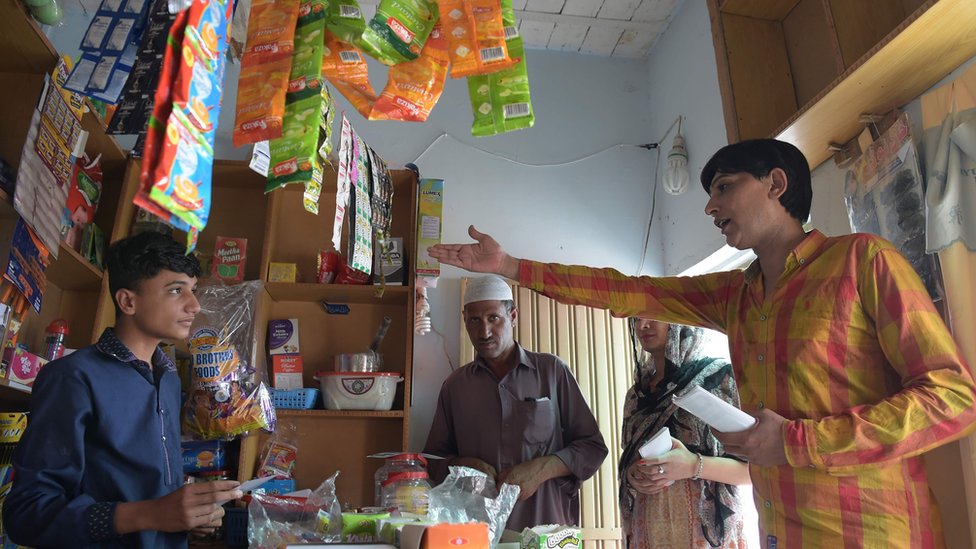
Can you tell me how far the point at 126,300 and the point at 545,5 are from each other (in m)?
2.46

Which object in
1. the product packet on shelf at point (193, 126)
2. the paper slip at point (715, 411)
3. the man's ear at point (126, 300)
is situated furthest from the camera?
the man's ear at point (126, 300)

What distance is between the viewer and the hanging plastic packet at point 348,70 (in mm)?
1610

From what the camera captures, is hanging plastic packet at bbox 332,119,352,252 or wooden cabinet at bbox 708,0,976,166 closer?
wooden cabinet at bbox 708,0,976,166

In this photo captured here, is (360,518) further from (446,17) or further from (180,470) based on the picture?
(446,17)

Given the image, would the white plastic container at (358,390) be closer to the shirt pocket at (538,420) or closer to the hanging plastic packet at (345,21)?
the shirt pocket at (538,420)

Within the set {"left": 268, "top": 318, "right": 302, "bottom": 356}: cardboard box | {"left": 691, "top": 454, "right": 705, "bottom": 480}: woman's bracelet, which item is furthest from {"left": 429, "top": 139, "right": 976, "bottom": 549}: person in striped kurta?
{"left": 268, "top": 318, "right": 302, "bottom": 356}: cardboard box

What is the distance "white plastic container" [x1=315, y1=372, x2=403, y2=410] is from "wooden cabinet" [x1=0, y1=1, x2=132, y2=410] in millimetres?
904

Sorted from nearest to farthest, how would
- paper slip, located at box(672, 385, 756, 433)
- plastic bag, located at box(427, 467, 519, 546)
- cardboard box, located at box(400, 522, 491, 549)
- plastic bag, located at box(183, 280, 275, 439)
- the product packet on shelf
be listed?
1. the product packet on shelf
2. cardboard box, located at box(400, 522, 491, 549)
3. paper slip, located at box(672, 385, 756, 433)
4. plastic bag, located at box(427, 467, 519, 546)
5. plastic bag, located at box(183, 280, 275, 439)

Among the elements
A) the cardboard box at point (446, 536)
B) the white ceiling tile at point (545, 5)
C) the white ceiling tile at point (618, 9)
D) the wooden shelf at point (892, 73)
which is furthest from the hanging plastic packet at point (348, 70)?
the white ceiling tile at point (618, 9)

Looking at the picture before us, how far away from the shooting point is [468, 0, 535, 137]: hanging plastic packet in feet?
5.29

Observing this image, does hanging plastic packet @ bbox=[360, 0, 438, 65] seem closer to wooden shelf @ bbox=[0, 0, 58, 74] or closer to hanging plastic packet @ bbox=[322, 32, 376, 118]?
hanging plastic packet @ bbox=[322, 32, 376, 118]

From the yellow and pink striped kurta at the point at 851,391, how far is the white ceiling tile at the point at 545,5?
2238 millimetres

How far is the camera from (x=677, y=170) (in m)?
3.04

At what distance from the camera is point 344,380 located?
8.87 feet
